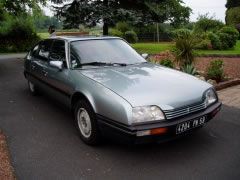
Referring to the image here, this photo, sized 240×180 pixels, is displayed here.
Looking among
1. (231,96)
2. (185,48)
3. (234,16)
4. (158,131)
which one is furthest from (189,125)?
(234,16)

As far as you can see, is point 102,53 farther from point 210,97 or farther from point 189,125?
point 189,125

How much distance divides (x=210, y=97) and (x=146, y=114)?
127 cm

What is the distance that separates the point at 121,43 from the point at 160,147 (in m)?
2.33

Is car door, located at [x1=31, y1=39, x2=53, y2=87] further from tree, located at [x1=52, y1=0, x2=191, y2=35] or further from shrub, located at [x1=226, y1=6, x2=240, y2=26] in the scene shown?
shrub, located at [x1=226, y1=6, x2=240, y2=26]

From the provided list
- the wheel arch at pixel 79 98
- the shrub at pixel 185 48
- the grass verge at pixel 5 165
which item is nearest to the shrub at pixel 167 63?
the shrub at pixel 185 48

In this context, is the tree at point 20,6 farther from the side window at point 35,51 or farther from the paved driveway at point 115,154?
the paved driveway at point 115,154

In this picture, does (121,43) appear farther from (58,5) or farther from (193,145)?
(58,5)

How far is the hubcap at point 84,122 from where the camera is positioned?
466cm

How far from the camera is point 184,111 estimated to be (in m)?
4.18

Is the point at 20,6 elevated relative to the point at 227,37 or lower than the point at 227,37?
elevated

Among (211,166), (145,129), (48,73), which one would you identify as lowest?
(211,166)

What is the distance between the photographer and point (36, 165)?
4.17m

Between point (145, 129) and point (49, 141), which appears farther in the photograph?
point (49, 141)

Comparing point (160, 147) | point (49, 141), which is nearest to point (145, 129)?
point (160, 147)
